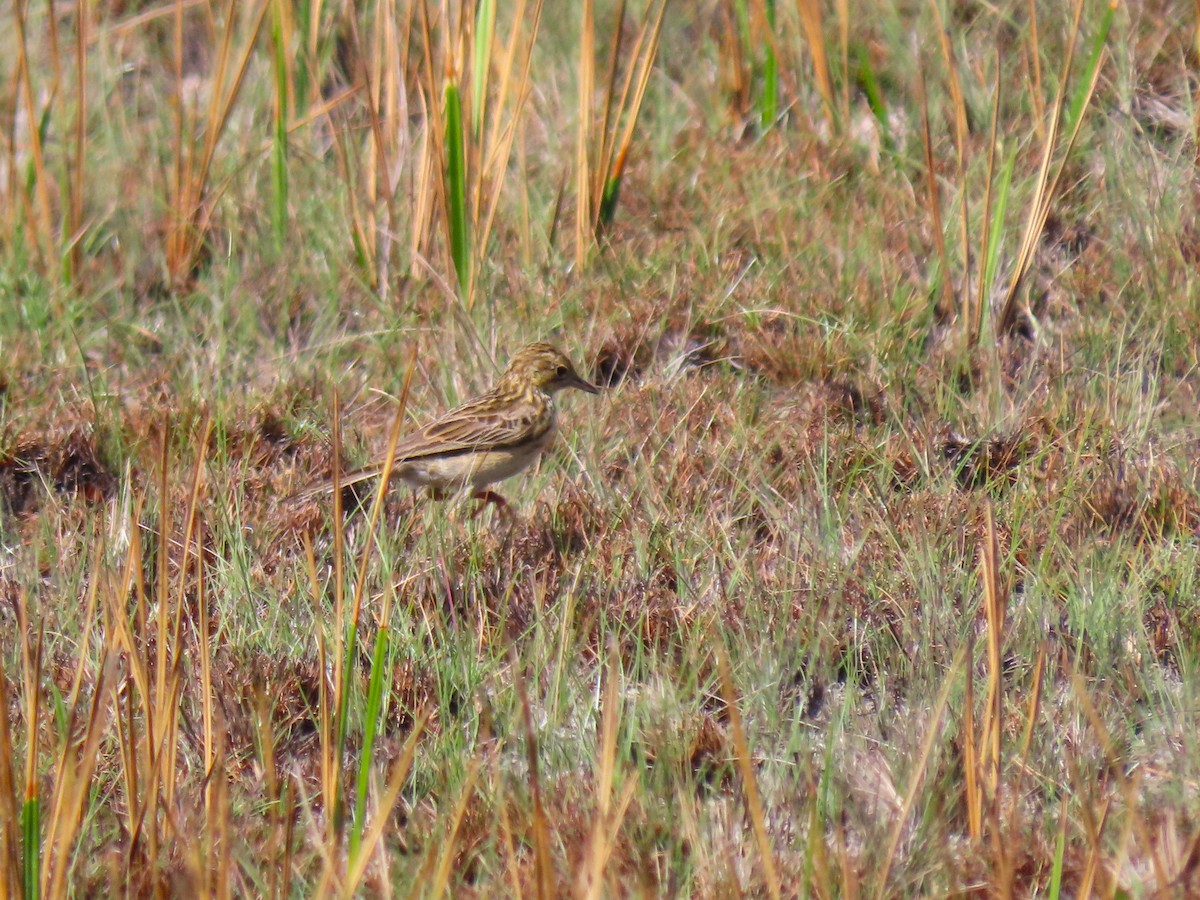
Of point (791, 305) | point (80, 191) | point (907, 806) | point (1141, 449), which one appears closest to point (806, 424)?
point (791, 305)

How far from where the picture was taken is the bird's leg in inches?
202

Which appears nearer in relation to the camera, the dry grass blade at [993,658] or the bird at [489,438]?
the dry grass blade at [993,658]

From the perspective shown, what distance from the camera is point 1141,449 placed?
507 centimetres

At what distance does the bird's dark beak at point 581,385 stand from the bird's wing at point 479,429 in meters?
0.23

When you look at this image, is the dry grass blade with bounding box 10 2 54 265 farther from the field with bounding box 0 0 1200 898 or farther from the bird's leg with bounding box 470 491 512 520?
the bird's leg with bounding box 470 491 512 520

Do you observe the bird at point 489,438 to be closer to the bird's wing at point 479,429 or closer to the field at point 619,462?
the bird's wing at point 479,429

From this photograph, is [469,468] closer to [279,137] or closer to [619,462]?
[619,462]

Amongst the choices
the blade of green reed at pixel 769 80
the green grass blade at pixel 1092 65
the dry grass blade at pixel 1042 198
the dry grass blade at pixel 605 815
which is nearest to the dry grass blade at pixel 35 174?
the blade of green reed at pixel 769 80

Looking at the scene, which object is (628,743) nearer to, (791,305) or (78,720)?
(78,720)

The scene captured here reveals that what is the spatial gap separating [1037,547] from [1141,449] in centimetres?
71

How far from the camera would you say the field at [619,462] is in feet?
11.3

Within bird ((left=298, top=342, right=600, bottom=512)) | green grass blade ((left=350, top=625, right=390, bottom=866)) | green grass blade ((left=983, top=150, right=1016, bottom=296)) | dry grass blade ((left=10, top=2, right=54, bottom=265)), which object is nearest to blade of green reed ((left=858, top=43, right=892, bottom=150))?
green grass blade ((left=983, top=150, right=1016, bottom=296))

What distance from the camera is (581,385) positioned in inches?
221

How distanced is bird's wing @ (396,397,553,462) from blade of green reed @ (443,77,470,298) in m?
0.72
